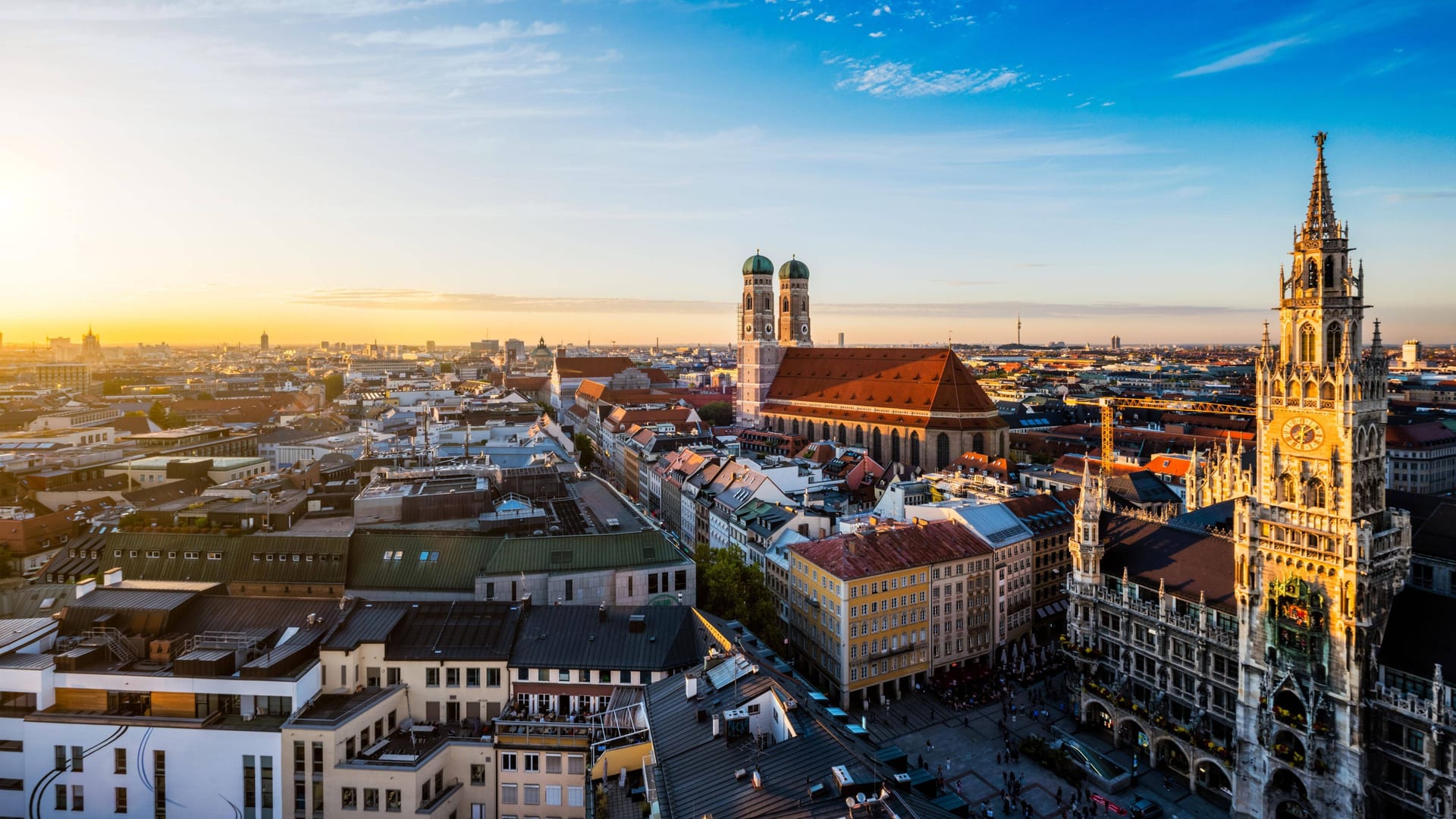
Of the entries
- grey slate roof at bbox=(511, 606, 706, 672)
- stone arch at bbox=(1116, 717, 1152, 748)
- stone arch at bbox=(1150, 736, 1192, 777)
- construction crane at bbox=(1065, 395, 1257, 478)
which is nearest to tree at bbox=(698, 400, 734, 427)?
construction crane at bbox=(1065, 395, 1257, 478)

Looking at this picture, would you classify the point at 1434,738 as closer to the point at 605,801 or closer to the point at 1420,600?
the point at 1420,600

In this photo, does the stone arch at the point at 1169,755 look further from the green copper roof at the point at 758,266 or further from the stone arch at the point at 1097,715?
the green copper roof at the point at 758,266

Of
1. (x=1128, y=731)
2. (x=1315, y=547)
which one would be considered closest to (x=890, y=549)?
(x=1128, y=731)

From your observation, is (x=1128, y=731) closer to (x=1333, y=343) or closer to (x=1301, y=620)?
(x=1301, y=620)

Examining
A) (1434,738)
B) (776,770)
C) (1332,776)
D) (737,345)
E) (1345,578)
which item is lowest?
(1332,776)

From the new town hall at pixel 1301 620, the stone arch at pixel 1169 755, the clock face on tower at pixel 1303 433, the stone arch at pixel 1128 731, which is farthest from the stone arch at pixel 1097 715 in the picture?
the clock face on tower at pixel 1303 433

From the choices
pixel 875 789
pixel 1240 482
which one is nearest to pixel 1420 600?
pixel 1240 482
